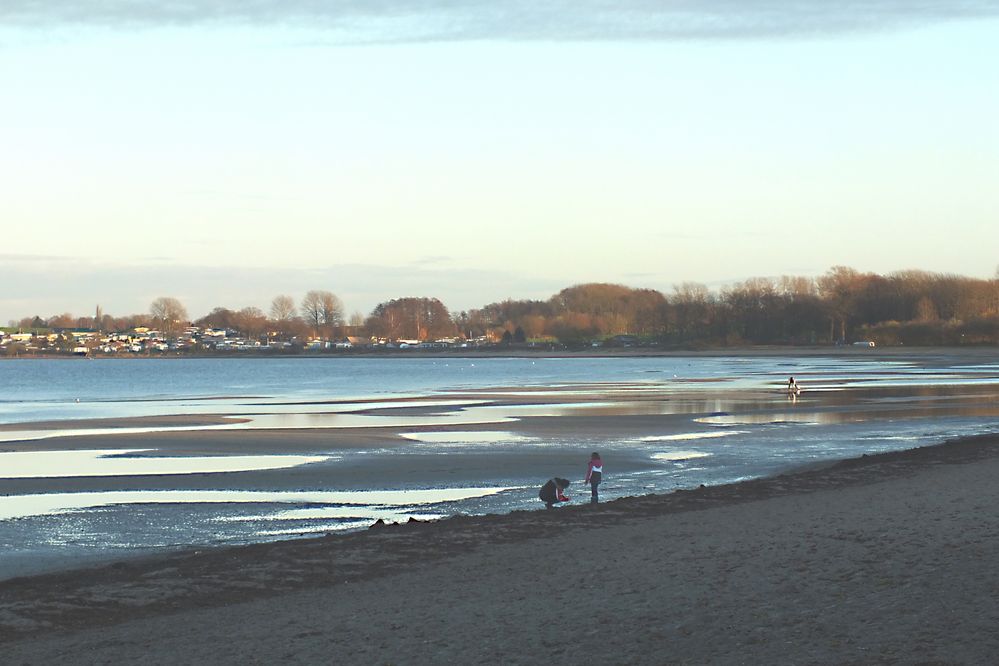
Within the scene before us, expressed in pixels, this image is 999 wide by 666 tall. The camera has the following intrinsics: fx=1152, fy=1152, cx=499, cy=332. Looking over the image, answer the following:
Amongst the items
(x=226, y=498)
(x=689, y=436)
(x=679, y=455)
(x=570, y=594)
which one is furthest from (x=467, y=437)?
(x=570, y=594)

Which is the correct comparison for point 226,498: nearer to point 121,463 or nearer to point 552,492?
point 552,492

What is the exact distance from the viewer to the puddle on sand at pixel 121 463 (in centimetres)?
2597

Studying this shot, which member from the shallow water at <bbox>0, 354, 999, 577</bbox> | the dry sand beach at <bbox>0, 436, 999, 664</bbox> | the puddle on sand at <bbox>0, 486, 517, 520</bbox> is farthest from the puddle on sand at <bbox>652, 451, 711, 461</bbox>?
the dry sand beach at <bbox>0, 436, 999, 664</bbox>

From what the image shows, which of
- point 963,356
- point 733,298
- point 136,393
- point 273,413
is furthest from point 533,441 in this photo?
point 733,298

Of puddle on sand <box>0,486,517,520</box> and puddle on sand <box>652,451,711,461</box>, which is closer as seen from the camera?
puddle on sand <box>0,486,517,520</box>

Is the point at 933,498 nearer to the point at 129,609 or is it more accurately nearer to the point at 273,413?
the point at 129,609

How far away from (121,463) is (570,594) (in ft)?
63.2

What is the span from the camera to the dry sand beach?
367 inches

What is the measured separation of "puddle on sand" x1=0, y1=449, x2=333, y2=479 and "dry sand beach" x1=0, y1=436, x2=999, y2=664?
11.3 meters

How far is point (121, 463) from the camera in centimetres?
2800

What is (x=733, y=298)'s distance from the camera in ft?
648

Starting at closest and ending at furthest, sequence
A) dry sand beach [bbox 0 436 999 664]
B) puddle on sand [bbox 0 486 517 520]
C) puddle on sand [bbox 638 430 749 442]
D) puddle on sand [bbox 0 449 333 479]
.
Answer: dry sand beach [bbox 0 436 999 664], puddle on sand [bbox 0 486 517 520], puddle on sand [bbox 0 449 333 479], puddle on sand [bbox 638 430 749 442]

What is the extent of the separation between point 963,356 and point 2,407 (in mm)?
107863

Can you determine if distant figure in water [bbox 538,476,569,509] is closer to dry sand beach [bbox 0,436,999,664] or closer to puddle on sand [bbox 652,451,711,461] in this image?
dry sand beach [bbox 0,436,999,664]
